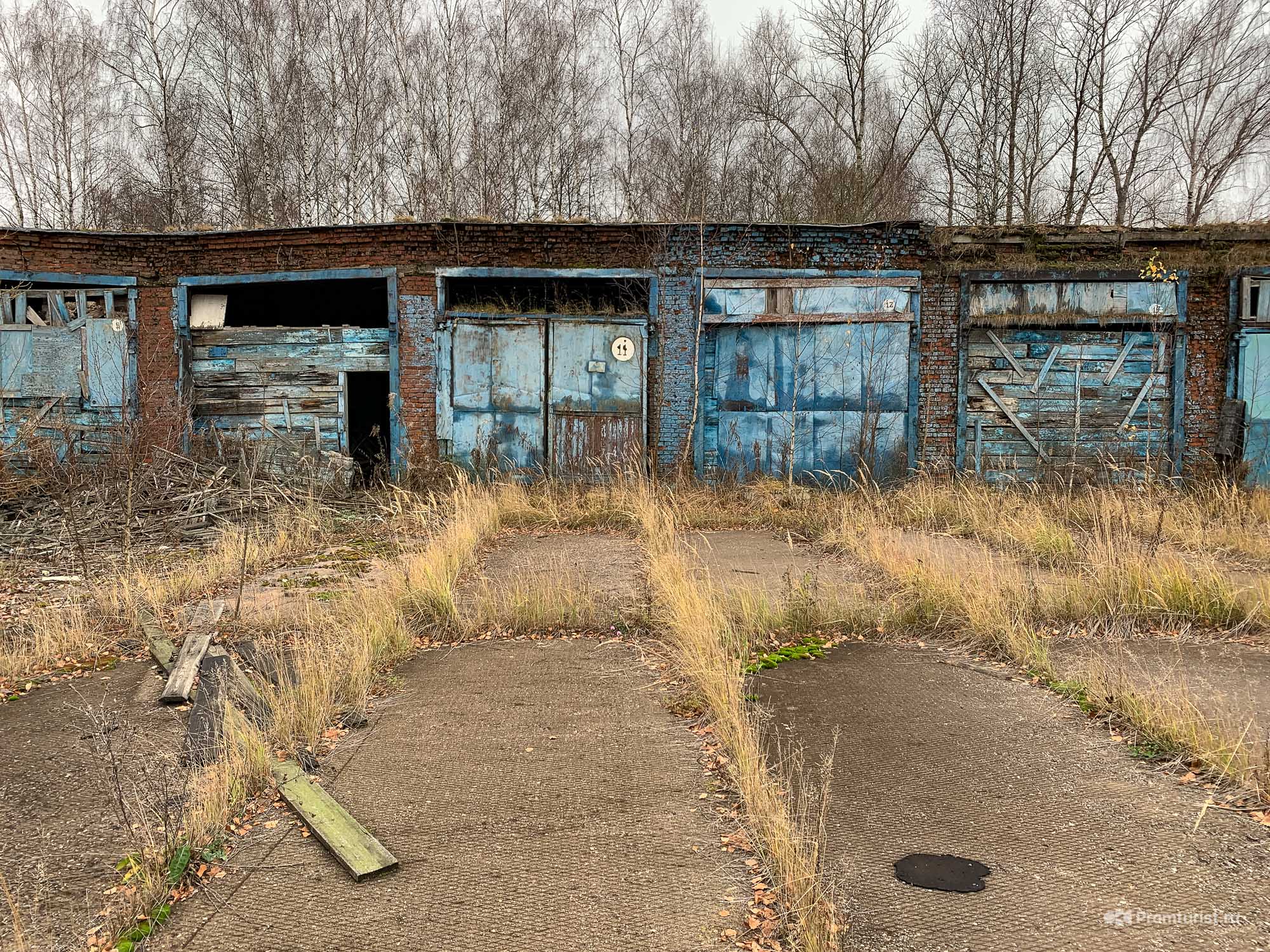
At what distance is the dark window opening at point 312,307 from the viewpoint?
13500 mm

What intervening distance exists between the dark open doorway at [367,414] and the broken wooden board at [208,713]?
325 inches

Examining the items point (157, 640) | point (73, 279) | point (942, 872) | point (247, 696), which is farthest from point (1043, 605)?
point (73, 279)

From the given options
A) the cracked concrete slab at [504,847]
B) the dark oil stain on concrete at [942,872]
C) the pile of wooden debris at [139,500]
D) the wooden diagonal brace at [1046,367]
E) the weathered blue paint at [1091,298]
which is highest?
the weathered blue paint at [1091,298]

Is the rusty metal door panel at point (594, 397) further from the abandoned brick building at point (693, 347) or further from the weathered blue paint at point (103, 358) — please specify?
the weathered blue paint at point (103, 358)

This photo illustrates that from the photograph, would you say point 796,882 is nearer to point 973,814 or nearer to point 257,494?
point 973,814

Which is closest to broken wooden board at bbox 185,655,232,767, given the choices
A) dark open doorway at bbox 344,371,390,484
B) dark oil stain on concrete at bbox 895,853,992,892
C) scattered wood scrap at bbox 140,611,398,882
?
scattered wood scrap at bbox 140,611,398,882

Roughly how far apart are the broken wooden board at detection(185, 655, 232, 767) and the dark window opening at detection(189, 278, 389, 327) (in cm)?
931

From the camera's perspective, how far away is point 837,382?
11.4 m

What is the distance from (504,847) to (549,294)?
10246mm

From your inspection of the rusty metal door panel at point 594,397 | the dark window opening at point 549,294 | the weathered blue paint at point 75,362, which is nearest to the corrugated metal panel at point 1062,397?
the rusty metal door panel at point 594,397

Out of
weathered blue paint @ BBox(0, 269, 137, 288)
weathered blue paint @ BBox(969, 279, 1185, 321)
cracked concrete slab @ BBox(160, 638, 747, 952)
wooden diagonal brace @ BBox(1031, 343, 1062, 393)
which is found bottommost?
cracked concrete slab @ BBox(160, 638, 747, 952)

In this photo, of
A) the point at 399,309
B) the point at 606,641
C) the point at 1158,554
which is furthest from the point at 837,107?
the point at 606,641

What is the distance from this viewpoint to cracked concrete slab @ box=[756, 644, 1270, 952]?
91.6 inches

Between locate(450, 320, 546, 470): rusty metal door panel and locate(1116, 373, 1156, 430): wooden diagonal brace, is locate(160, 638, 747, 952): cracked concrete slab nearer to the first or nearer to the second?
locate(450, 320, 546, 470): rusty metal door panel
